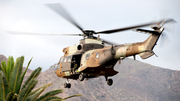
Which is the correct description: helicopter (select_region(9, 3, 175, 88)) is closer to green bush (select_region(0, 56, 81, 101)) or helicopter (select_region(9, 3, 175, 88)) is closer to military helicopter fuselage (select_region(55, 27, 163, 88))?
military helicopter fuselage (select_region(55, 27, 163, 88))

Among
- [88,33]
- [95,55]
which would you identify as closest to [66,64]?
[88,33]

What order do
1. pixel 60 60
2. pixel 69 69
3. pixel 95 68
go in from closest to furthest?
pixel 95 68 < pixel 69 69 < pixel 60 60

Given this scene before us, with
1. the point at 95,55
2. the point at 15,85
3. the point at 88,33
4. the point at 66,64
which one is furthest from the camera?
the point at 88,33

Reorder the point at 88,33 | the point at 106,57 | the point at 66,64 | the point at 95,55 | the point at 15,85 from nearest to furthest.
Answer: the point at 15,85 < the point at 106,57 < the point at 95,55 < the point at 66,64 < the point at 88,33

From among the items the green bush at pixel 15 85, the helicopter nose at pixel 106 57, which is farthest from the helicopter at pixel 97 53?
the green bush at pixel 15 85

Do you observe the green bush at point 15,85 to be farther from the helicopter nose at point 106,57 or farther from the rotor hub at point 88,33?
the rotor hub at point 88,33

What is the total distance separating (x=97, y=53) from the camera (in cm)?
2083

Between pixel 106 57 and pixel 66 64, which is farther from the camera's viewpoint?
pixel 66 64

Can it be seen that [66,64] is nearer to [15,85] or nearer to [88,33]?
[88,33]

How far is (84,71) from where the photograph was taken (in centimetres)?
2130

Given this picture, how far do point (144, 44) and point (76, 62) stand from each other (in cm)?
762

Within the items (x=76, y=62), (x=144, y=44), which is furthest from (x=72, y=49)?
(x=144, y=44)

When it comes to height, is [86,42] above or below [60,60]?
above

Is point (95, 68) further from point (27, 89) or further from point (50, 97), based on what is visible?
point (27, 89)
